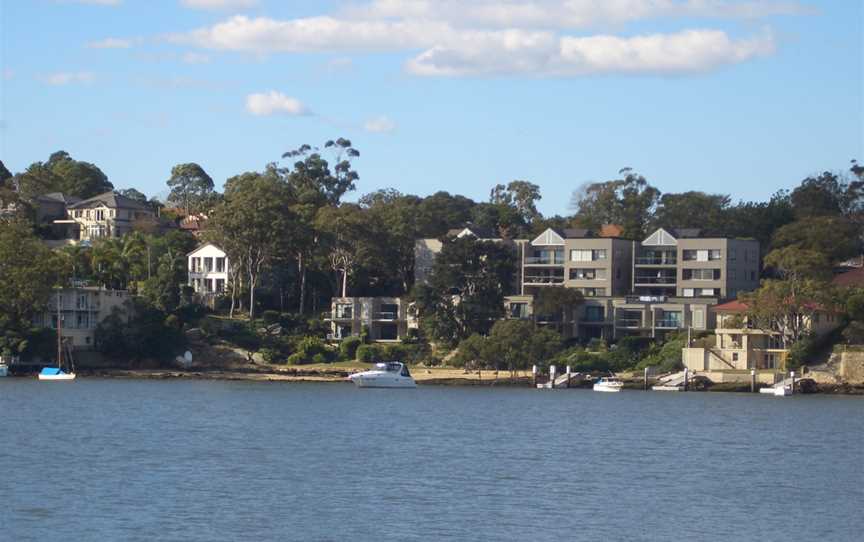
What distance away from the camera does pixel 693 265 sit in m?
119

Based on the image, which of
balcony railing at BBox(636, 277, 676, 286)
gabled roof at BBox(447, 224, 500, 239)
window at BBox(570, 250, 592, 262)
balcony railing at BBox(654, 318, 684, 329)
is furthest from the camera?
gabled roof at BBox(447, 224, 500, 239)

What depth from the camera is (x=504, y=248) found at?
112312 mm

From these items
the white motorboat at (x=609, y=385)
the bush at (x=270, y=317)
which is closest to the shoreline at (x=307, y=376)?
the white motorboat at (x=609, y=385)

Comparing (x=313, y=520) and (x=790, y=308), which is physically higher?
(x=790, y=308)

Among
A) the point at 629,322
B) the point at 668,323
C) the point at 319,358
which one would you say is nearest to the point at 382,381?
the point at 319,358

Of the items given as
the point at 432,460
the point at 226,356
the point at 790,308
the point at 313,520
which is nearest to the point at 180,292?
the point at 226,356

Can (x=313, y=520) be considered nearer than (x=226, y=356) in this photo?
Yes

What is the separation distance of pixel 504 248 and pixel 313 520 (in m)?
73.5

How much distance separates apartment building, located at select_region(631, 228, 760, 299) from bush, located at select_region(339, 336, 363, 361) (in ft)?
78.6

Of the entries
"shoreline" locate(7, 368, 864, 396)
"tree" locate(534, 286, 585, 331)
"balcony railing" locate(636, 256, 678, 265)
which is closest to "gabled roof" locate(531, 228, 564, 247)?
"balcony railing" locate(636, 256, 678, 265)

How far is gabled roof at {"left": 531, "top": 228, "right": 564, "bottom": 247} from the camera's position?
123438 mm

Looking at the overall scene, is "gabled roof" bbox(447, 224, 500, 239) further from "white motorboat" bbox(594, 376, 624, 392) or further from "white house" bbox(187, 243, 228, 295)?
"white motorboat" bbox(594, 376, 624, 392)

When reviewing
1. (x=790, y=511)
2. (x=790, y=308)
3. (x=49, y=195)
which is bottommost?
(x=790, y=511)

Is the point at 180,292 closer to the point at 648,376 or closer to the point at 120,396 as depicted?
the point at 120,396
